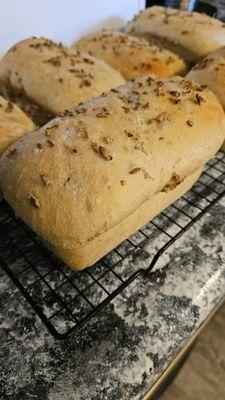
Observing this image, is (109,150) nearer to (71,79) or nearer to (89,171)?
(89,171)

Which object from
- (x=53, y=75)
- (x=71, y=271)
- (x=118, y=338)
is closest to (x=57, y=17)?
(x=53, y=75)

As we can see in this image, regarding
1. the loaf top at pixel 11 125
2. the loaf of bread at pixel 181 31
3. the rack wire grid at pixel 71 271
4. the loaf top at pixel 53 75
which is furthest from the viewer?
the loaf of bread at pixel 181 31

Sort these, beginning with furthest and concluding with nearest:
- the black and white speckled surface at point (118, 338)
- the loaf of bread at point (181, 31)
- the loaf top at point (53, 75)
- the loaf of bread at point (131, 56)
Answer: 1. the loaf of bread at point (181, 31)
2. the loaf of bread at point (131, 56)
3. the loaf top at point (53, 75)
4. the black and white speckled surface at point (118, 338)

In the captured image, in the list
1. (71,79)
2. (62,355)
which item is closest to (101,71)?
(71,79)

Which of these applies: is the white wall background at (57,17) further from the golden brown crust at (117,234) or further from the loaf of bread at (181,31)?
the golden brown crust at (117,234)

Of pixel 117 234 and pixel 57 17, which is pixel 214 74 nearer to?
pixel 117 234

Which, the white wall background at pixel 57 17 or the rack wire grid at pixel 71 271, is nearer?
the rack wire grid at pixel 71 271

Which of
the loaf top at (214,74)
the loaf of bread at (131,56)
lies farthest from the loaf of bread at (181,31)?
the loaf top at (214,74)

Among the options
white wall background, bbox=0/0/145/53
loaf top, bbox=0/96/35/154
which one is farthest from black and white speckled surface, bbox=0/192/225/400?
white wall background, bbox=0/0/145/53
